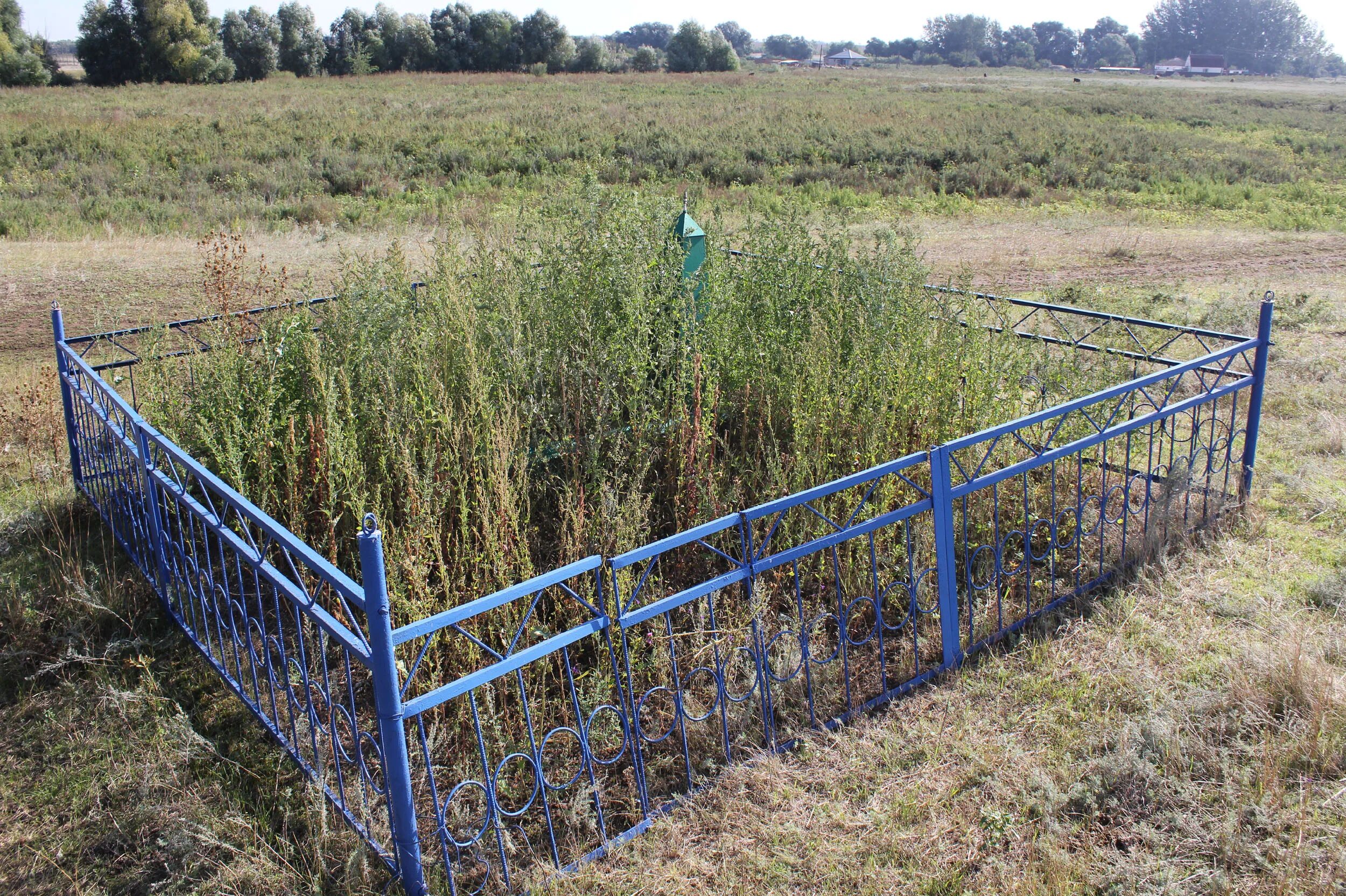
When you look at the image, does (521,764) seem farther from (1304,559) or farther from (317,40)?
(317,40)

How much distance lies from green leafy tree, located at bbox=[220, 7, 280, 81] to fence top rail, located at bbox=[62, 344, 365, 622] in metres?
52.4

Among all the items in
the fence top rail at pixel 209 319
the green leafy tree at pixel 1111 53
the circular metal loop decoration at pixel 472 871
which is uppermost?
the green leafy tree at pixel 1111 53

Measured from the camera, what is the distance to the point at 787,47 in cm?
13750

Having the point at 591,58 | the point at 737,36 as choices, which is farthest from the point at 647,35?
the point at 591,58

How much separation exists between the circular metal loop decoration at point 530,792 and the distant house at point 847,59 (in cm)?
10542

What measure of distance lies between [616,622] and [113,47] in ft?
183

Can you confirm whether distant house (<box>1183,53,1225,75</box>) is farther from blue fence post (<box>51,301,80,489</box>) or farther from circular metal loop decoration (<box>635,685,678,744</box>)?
circular metal loop decoration (<box>635,685,678,744</box>)

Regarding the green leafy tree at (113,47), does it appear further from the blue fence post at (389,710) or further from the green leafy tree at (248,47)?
the blue fence post at (389,710)

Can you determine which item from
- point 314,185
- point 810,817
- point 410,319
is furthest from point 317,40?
point 810,817

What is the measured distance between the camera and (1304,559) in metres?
5.09

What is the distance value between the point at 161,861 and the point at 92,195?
17890 millimetres

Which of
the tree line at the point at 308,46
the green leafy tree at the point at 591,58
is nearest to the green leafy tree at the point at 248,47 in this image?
the tree line at the point at 308,46

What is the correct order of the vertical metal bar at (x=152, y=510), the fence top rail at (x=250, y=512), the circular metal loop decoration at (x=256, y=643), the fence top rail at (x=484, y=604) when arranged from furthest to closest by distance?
1. the vertical metal bar at (x=152, y=510)
2. the circular metal loop decoration at (x=256, y=643)
3. the fence top rail at (x=250, y=512)
4. the fence top rail at (x=484, y=604)

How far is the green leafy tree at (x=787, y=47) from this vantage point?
137 meters
